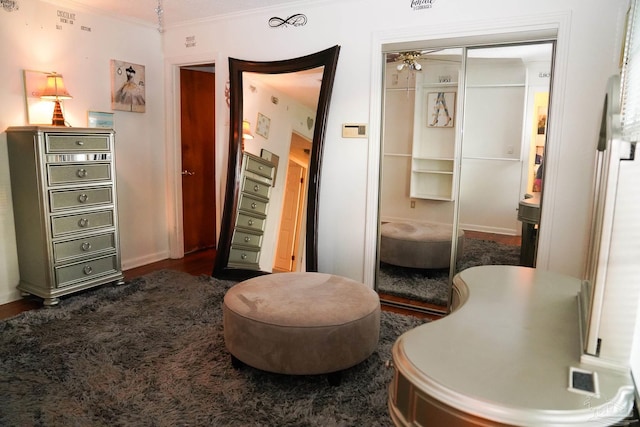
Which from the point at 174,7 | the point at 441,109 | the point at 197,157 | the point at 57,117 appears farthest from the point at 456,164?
the point at 57,117

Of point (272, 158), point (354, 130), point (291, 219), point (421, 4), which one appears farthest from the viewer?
point (272, 158)

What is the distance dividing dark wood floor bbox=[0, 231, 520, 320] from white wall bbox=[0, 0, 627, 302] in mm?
141

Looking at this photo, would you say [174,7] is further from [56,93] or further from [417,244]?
[417,244]

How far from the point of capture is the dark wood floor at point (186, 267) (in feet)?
10.8

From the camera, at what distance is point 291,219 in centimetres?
373

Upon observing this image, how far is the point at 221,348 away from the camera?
2.77 m

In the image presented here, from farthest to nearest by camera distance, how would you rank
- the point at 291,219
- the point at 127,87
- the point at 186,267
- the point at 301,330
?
the point at 186,267, the point at 127,87, the point at 291,219, the point at 301,330

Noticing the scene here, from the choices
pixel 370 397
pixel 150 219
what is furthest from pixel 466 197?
pixel 150 219

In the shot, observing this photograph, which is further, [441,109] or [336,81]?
[336,81]

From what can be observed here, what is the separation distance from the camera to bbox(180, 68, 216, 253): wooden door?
4.86 metres

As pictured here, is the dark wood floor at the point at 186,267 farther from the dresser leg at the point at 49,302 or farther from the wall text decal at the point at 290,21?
the wall text decal at the point at 290,21

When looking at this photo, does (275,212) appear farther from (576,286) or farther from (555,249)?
(576,286)

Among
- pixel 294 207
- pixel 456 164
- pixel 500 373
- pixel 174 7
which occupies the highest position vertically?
pixel 174 7

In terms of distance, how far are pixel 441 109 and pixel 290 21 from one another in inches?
60.8
